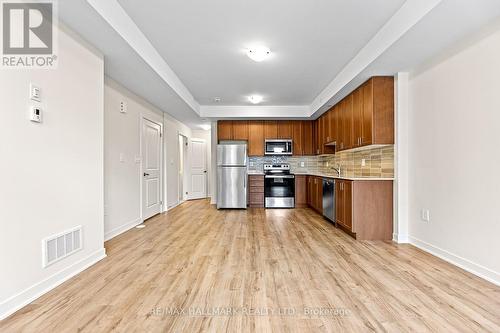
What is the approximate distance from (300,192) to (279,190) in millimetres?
532

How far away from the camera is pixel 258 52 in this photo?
334 cm

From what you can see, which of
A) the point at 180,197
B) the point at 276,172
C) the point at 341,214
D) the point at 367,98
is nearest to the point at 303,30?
Result: the point at 367,98

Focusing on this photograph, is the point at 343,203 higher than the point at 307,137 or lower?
lower

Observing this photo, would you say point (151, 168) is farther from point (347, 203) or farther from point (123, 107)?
point (347, 203)

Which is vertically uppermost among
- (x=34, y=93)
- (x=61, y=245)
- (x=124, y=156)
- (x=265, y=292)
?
(x=34, y=93)

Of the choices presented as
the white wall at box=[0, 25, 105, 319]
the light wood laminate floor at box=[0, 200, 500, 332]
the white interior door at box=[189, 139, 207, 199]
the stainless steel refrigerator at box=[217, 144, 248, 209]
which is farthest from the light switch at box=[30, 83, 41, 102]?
the white interior door at box=[189, 139, 207, 199]

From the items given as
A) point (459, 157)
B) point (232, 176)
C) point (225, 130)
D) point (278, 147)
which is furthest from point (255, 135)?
point (459, 157)

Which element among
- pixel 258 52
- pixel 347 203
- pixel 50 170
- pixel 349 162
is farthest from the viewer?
pixel 349 162

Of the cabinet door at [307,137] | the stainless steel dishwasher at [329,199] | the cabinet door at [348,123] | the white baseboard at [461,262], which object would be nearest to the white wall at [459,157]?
the white baseboard at [461,262]

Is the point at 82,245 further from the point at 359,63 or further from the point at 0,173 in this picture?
the point at 359,63

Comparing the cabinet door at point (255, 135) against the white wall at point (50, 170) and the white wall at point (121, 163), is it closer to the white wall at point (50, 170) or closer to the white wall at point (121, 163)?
the white wall at point (121, 163)

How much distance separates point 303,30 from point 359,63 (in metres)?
1.02

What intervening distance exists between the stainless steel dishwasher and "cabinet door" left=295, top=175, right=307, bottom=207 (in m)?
1.50

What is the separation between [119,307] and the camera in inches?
75.7
